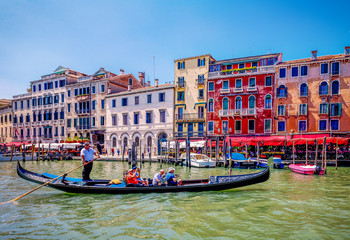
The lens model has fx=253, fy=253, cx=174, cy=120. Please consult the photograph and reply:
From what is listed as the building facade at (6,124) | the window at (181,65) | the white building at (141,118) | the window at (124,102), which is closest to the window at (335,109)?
the window at (181,65)

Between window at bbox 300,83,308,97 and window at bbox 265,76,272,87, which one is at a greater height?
window at bbox 265,76,272,87

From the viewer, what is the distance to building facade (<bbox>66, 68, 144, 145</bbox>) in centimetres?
3669

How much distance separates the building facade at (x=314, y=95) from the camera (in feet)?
78.2

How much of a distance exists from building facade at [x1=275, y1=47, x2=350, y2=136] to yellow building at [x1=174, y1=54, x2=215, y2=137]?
811cm

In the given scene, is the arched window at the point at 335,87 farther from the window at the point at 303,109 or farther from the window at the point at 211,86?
the window at the point at 211,86

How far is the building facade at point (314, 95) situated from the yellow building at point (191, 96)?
8.11 meters

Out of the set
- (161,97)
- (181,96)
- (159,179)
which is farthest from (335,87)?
(159,179)

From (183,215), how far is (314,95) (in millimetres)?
22412

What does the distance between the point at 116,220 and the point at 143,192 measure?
299 centimetres

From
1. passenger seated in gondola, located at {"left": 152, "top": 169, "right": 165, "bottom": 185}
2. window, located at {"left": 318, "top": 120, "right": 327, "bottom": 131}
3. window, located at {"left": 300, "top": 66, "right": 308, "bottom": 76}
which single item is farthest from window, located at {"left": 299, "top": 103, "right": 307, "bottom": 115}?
passenger seated in gondola, located at {"left": 152, "top": 169, "right": 165, "bottom": 185}

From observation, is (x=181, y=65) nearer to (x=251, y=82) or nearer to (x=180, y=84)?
(x=180, y=84)

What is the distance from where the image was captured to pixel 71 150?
34.4 m

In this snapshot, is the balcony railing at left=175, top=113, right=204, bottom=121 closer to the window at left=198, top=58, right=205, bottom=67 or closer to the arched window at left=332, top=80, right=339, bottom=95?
the window at left=198, top=58, right=205, bottom=67

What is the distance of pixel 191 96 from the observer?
→ 3048 cm
